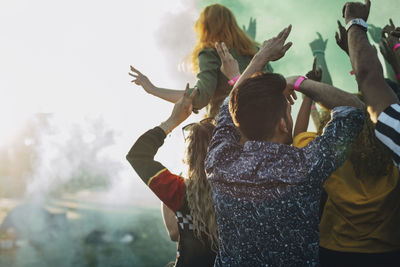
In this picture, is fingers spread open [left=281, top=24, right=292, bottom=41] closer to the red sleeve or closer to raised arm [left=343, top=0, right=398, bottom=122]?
raised arm [left=343, top=0, right=398, bottom=122]

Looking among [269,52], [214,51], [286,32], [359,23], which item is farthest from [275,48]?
[214,51]

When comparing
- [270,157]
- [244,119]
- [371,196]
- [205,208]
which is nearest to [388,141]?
[270,157]

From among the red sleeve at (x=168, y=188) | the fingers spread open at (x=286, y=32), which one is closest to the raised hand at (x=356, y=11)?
the fingers spread open at (x=286, y=32)

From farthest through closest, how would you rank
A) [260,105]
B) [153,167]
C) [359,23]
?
[153,167]
[359,23]
[260,105]

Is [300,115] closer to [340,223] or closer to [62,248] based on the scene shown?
[340,223]

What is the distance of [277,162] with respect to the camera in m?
1.36

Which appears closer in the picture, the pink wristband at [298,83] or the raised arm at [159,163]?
the pink wristband at [298,83]

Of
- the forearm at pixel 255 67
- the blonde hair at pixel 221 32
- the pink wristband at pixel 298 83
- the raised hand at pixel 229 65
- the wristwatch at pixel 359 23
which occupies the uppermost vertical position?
the blonde hair at pixel 221 32

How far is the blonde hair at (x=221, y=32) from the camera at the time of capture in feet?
8.73

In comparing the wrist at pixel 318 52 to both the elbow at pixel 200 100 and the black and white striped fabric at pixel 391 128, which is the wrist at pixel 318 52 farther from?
the black and white striped fabric at pixel 391 128

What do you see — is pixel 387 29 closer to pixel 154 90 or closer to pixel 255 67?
pixel 255 67

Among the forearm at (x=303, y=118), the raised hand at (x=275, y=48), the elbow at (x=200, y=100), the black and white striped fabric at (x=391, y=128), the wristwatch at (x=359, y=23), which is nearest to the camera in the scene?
the black and white striped fabric at (x=391, y=128)

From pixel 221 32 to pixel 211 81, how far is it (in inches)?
24.6

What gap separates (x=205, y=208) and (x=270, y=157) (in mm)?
887
